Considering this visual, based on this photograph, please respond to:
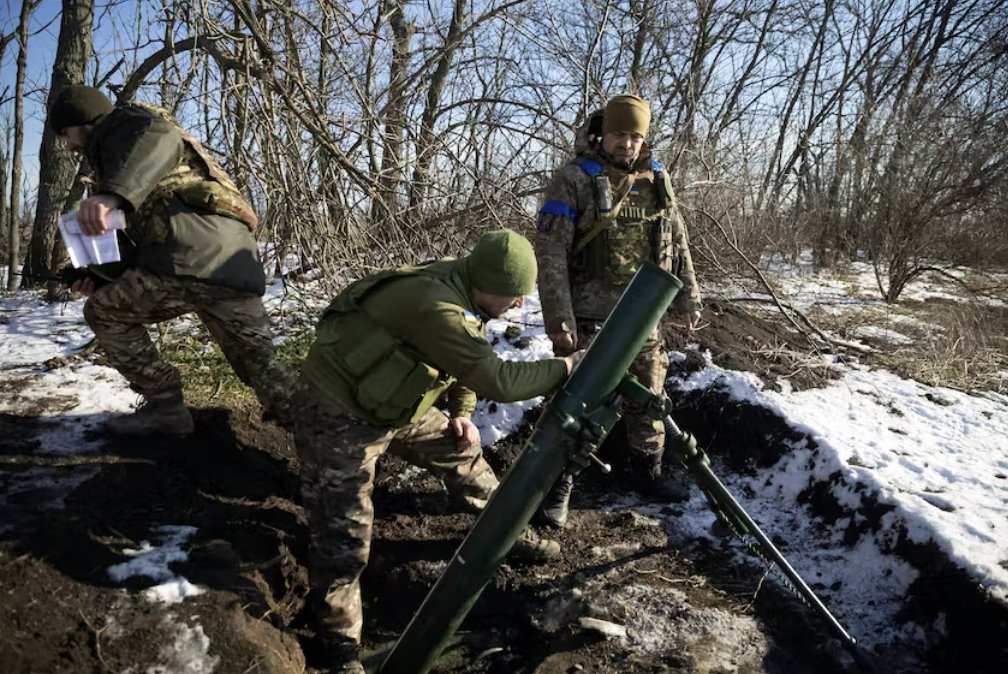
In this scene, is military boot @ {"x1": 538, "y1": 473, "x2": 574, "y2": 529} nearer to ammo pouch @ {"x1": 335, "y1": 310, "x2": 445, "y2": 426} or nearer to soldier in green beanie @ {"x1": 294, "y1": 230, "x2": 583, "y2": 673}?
soldier in green beanie @ {"x1": 294, "y1": 230, "x2": 583, "y2": 673}

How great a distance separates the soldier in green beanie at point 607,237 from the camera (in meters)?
3.33

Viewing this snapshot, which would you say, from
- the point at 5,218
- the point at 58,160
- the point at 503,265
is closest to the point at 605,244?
the point at 503,265

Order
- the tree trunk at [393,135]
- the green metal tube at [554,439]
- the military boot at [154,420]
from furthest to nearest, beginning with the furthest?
1. the tree trunk at [393,135]
2. the military boot at [154,420]
3. the green metal tube at [554,439]

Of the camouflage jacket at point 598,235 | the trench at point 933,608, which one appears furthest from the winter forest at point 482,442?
the camouflage jacket at point 598,235

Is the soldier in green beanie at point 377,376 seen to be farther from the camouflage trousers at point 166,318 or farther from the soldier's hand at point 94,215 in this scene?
the soldier's hand at point 94,215

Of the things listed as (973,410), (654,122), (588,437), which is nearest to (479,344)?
(588,437)

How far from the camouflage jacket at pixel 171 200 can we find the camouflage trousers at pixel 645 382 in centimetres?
181

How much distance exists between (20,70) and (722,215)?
340 inches

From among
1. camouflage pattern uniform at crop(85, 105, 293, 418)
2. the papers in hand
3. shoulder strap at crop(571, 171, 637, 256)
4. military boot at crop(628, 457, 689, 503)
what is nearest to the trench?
military boot at crop(628, 457, 689, 503)

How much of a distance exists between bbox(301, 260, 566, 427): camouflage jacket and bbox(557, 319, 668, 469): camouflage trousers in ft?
4.28

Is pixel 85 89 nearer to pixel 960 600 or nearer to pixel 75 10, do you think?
pixel 75 10

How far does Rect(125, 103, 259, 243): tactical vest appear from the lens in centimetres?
314

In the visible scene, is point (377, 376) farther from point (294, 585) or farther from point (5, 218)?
point (5, 218)

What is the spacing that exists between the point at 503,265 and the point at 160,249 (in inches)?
74.1
